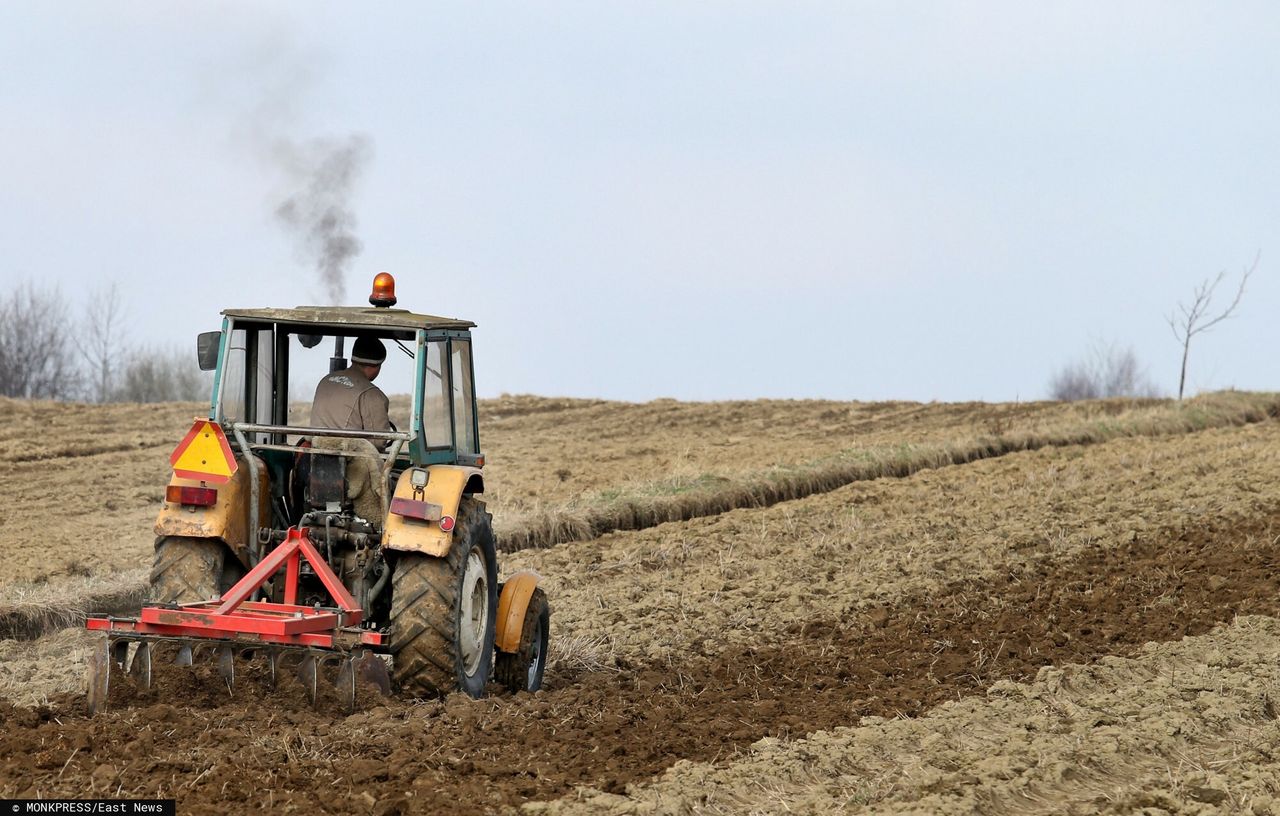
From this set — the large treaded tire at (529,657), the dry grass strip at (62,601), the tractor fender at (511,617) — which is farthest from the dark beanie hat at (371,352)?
the dry grass strip at (62,601)

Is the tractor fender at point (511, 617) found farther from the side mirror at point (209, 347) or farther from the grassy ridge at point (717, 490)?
the grassy ridge at point (717, 490)

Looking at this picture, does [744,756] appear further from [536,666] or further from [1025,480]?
[1025,480]

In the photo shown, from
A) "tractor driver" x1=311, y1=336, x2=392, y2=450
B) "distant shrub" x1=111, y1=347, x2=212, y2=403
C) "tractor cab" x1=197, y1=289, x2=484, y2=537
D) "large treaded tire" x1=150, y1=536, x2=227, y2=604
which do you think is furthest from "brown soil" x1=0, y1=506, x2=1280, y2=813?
"distant shrub" x1=111, y1=347, x2=212, y2=403

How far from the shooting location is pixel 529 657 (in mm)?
8188

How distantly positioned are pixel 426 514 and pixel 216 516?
3.53 feet

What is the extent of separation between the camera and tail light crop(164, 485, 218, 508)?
728cm

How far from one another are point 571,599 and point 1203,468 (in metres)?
9.49

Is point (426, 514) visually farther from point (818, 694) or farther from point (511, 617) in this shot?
point (818, 694)

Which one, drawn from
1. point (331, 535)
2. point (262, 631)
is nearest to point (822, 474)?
point (331, 535)

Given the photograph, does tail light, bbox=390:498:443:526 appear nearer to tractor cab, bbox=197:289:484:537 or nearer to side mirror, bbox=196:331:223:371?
tractor cab, bbox=197:289:484:537

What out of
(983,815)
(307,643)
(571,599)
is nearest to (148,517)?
(571,599)

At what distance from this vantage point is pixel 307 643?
21.7ft

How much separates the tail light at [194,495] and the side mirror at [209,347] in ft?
2.16

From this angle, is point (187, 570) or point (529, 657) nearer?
point (187, 570)
